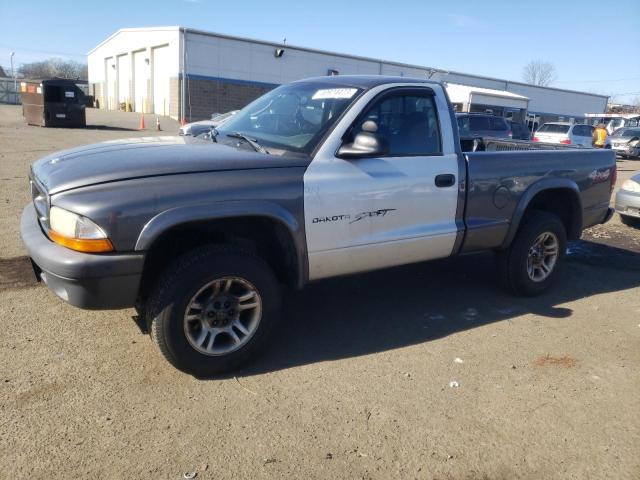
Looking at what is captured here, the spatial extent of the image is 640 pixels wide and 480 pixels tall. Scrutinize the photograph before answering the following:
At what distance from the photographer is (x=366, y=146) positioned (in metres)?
3.44

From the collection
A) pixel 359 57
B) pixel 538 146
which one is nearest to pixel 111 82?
pixel 359 57

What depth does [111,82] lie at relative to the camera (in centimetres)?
4688

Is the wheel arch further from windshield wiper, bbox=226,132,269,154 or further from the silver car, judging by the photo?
the silver car

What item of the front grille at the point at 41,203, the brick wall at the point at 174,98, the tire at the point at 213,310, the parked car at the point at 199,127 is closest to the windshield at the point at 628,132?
the parked car at the point at 199,127

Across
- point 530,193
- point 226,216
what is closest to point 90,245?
point 226,216

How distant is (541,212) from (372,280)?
176 centimetres

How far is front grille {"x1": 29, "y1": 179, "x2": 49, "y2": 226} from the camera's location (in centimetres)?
308

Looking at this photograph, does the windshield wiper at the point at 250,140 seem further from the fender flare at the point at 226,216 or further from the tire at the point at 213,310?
the tire at the point at 213,310

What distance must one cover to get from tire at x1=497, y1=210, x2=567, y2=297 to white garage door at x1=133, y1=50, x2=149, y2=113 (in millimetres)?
38869

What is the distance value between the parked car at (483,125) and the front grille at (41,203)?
14.6m

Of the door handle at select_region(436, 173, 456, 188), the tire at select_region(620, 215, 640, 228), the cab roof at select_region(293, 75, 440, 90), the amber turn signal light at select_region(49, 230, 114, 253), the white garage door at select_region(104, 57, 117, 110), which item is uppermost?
the white garage door at select_region(104, 57, 117, 110)

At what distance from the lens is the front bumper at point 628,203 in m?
8.57

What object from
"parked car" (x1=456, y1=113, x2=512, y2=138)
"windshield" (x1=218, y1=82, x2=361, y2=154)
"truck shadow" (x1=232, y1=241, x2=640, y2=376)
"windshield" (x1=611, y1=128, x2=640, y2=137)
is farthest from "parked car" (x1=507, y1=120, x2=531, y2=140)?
"windshield" (x1=218, y1=82, x2=361, y2=154)

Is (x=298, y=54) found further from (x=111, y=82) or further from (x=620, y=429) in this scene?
(x=620, y=429)
